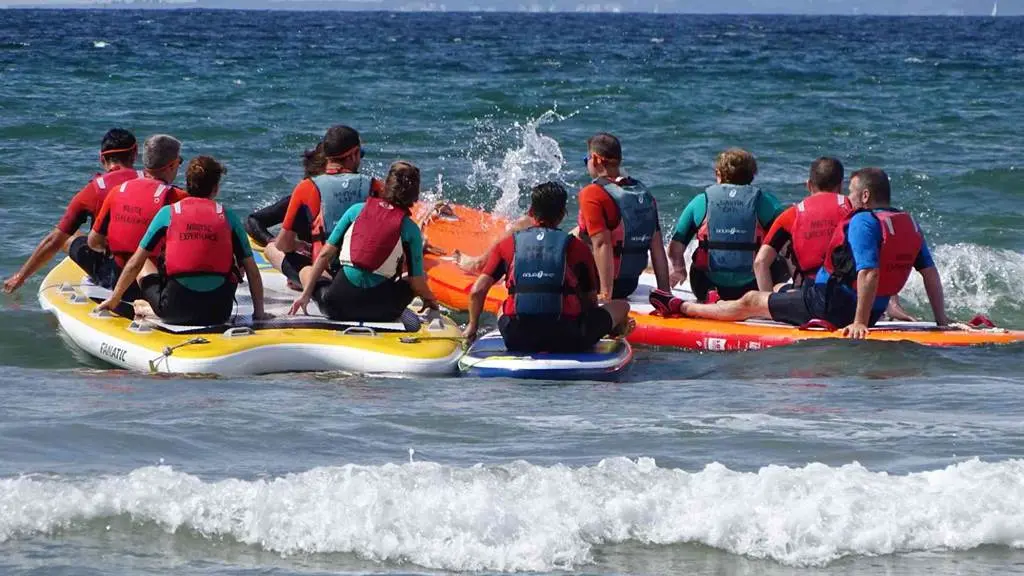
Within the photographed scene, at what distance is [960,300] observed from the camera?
40.0ft

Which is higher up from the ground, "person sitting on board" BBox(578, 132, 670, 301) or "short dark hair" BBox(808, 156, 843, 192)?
"short dark hair" BBox(808, 156, 843, 192)

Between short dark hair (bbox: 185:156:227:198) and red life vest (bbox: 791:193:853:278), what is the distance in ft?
11.1

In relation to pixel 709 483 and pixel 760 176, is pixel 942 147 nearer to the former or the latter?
pixel 760 176

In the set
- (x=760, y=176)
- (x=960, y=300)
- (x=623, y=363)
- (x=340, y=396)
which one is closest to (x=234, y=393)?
(x=340, y=396)

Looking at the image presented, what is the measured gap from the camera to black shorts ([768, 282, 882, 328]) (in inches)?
350

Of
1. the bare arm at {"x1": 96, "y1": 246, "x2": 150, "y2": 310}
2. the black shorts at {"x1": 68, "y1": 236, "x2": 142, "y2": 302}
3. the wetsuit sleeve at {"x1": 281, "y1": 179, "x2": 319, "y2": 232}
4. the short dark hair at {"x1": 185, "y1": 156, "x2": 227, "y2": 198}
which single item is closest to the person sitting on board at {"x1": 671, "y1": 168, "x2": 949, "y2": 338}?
the wetsuit sleeve at {"x1": 281, "y1": 179, "x2": 319, "y2": 232}

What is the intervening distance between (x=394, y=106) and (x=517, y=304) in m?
17.9

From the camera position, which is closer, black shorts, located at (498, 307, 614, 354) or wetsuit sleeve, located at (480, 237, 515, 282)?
wetsuit sleeve, located at (480, 237, 515, 282)

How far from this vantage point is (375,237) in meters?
8.50

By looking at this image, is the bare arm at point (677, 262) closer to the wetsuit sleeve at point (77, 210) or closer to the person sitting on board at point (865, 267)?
the person sitting on board at point (865, 267)

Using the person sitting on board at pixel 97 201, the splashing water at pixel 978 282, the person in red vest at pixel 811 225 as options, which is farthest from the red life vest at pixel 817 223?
the person sitting on board at pixel 97 201

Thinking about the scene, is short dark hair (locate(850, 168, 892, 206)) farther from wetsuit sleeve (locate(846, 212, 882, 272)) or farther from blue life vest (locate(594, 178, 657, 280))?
blue life vest (locate(594, 178, 657, 280))

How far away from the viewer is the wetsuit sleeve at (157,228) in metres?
8.31

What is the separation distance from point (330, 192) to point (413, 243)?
31.4 inches
